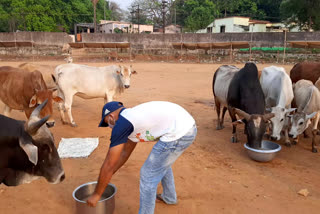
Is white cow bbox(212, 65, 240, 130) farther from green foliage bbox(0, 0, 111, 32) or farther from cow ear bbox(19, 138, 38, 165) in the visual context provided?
green foliage bbox(0, 0, 111, 32)

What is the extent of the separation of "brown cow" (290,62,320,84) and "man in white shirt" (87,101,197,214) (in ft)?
22.8

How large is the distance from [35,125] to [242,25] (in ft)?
136

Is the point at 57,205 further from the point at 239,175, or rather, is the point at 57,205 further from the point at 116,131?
the point at 239,175

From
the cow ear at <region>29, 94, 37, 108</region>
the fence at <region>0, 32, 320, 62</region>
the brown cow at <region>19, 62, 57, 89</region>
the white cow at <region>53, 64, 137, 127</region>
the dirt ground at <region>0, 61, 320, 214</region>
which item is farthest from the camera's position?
the fence at <region>0, 32, 320, 62</region>

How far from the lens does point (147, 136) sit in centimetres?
267

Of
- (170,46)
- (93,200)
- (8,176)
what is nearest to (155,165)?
(93,200)

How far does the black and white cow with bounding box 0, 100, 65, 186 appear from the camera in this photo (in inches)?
101

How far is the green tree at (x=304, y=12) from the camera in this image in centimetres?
2991

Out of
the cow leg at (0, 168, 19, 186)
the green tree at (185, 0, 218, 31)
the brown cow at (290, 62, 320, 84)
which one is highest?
the green tree at (185, 0, 218, 31)

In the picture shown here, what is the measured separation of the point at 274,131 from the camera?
5.31 m

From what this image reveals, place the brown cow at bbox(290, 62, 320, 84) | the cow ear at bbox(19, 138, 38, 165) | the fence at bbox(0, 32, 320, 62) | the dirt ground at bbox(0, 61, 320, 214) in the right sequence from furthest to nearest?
the fence at bbox(0, 32, 320, 62), the brown cow at bbox(290, 62, 320, 84), the dirt ground at bbox(0, 61, 320, 214), the cow ear at bbox(19, 138, 38, 165)

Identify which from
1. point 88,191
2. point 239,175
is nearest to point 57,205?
point 88,191

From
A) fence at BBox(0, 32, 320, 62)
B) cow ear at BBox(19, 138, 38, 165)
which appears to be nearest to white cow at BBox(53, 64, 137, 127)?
cow ear at BBox(19, 138, 38, 165)

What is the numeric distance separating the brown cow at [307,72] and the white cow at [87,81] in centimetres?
551
